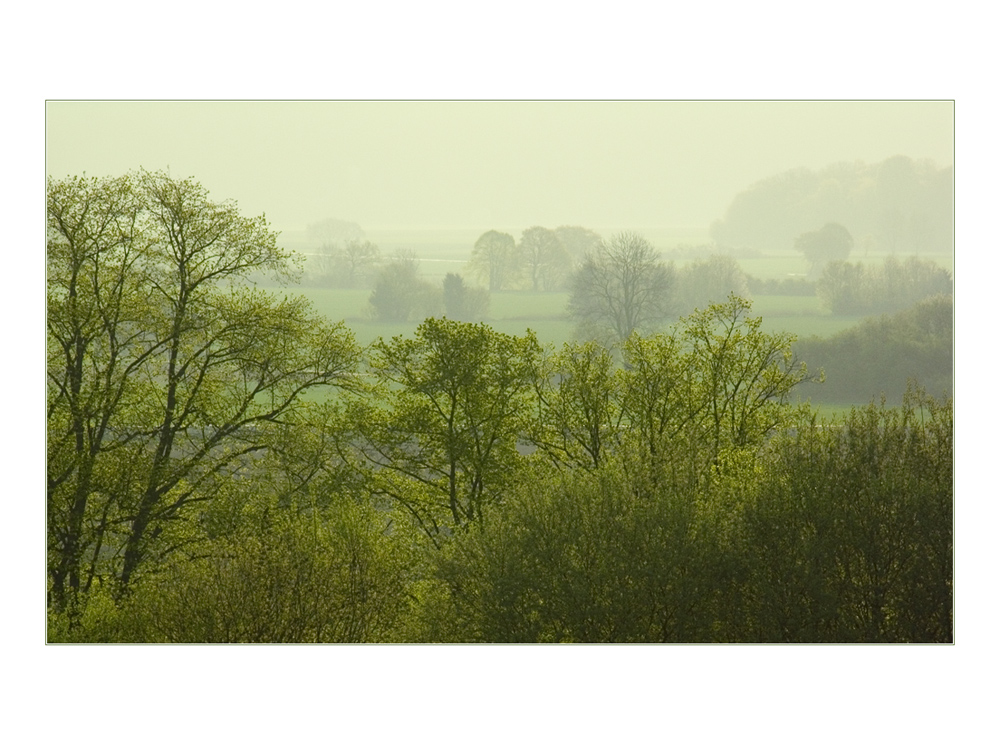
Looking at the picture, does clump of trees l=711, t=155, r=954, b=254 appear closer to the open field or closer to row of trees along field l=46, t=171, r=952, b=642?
the open field

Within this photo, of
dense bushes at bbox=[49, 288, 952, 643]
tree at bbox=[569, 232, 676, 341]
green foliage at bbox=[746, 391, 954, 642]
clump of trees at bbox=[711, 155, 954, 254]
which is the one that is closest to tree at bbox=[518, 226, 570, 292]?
tree at bbox=[569, 232, 676, 341]

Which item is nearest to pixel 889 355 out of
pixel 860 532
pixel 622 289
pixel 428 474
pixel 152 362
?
pixel 860 532

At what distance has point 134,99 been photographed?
14.0 m

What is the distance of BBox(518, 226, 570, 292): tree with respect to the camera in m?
15.1

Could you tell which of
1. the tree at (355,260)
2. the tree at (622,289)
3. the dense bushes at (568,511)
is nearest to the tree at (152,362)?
the dense bushes at (568,511)

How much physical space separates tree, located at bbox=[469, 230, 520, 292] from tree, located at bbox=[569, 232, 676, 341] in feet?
3.02

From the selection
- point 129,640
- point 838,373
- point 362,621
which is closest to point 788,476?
Result: point 838,373

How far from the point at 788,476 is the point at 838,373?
1.64 meters

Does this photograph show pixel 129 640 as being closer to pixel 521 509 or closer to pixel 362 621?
pixel 362 621

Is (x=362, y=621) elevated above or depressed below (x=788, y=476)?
below

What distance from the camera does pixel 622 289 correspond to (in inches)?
603

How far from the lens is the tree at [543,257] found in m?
15.1

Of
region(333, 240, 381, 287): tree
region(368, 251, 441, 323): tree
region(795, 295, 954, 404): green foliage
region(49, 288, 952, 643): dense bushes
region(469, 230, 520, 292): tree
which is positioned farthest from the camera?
region(368, 251, 441, 323): tree

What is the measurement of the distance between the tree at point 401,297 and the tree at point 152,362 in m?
0.67
